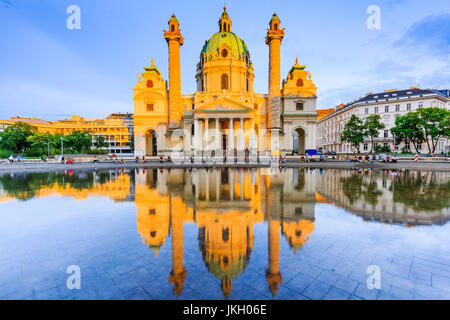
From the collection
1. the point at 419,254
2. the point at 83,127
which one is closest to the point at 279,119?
the point at 419,254

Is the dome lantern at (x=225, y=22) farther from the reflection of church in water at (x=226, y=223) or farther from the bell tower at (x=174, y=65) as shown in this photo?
the reflection of church in water at (x=226, y=223)

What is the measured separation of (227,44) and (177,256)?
168 ft

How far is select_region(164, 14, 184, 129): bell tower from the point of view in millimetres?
40906

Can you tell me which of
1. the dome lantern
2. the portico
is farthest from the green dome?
the portico

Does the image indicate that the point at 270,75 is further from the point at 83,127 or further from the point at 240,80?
the point at 83,127

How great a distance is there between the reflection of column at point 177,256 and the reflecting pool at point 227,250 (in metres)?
0.03

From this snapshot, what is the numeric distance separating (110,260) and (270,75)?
1694 inches

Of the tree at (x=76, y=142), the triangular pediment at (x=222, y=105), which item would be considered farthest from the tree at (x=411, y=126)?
the tree at (x=76, y=142)

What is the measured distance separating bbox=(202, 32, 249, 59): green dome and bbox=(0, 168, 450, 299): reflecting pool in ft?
157

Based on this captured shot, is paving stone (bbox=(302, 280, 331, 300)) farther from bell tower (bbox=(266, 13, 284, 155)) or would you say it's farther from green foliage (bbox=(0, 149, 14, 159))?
green foliage (bbox=(0, 149, 14, 159))

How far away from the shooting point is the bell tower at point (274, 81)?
40094 mm

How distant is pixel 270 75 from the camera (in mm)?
41031

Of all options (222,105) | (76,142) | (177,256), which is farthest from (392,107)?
(76,142)
